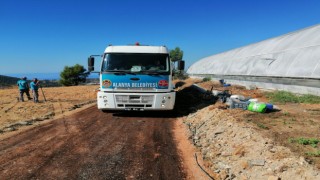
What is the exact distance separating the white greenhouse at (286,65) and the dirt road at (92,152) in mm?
8214

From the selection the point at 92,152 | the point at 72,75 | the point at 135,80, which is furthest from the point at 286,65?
the point at 72,75

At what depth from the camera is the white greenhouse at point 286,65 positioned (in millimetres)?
14702

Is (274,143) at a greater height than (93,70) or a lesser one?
lesser

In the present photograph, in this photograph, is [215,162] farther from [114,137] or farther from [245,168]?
[114,137]

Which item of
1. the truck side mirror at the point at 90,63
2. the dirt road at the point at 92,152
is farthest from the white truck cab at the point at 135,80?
the dirt road at the point at 92,152

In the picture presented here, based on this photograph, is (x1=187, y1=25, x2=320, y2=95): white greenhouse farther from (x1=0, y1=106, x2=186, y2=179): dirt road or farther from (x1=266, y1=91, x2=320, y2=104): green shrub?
(x1=0, y1=106, x2=186, y2=179): dirt road

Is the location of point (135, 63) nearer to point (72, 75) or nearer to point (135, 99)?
A: point (135, 99)

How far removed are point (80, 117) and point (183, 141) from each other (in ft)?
19.2

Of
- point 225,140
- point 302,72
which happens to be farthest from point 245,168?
point 302,72

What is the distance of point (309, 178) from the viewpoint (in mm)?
4645

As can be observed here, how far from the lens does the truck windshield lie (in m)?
11.9

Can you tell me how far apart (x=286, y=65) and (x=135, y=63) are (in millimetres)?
10134

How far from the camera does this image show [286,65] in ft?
56.6

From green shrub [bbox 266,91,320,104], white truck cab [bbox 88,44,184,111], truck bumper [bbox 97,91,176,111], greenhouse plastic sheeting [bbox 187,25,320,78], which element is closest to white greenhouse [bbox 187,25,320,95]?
greenhouse plastic sheeting [bbox 187,25,320,78]
